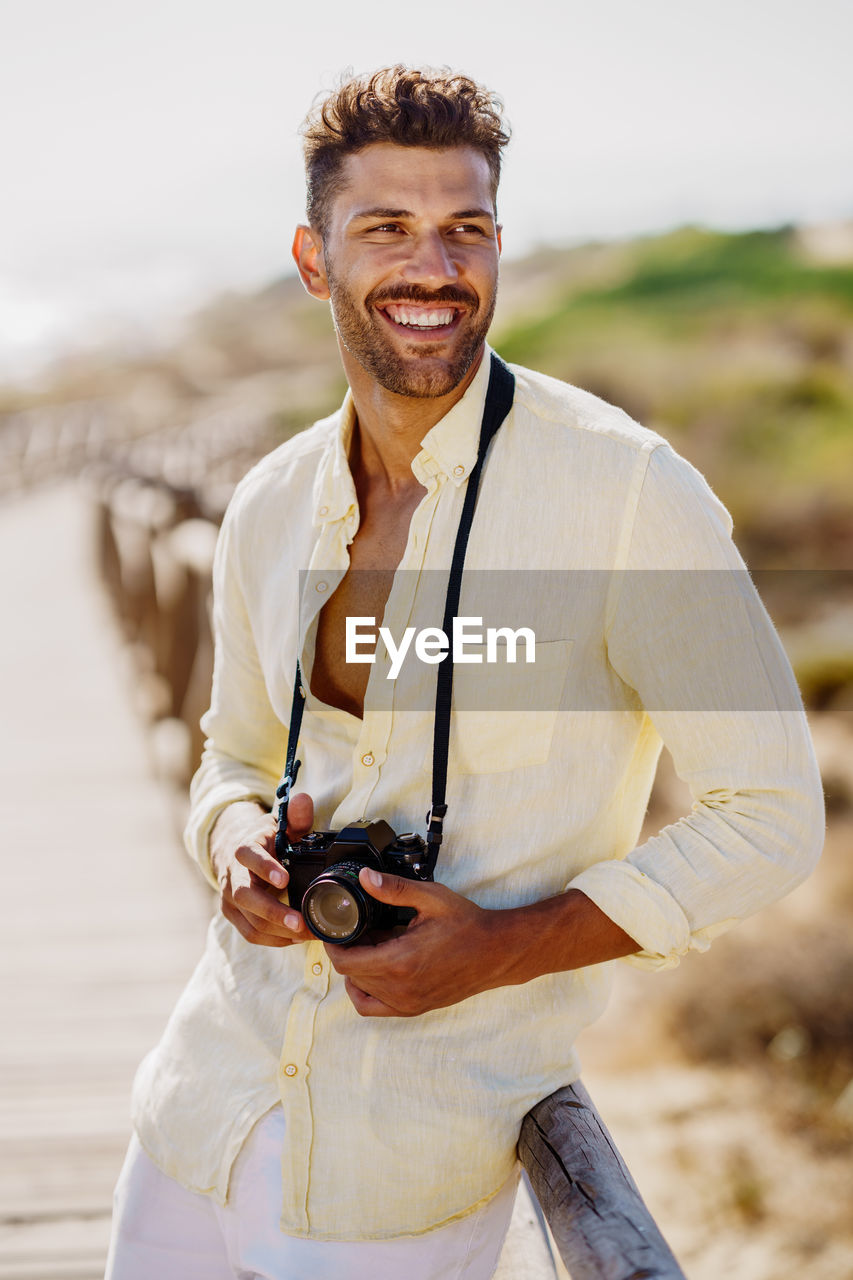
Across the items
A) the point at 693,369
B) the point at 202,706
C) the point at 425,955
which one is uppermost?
the point at 425,955

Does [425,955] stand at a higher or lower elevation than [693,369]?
higher

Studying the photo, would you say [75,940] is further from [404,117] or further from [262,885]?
[404,117]

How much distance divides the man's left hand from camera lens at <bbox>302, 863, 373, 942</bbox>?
0.06 feet

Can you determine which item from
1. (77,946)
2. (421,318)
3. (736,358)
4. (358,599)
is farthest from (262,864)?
(736,358)

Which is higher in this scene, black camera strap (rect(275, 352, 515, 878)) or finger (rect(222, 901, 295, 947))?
black camera strap (rect(275, 352, 515, 878))

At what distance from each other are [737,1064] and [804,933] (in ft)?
2.82

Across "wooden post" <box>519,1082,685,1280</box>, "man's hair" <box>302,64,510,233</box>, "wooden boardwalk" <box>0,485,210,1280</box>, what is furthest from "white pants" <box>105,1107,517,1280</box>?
"man's hair" <box>302,64,510,233</box>

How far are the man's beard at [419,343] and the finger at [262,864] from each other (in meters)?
0.66

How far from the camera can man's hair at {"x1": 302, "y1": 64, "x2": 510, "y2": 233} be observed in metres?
1.65

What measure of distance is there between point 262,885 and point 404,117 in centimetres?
104

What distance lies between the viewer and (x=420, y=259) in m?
1.65

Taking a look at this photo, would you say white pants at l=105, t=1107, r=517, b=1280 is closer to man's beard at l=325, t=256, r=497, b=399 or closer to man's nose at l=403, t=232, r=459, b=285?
man's beard at l=325, t=256, r=497, b=399

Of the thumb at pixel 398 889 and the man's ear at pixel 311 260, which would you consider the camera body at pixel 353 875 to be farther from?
the man's ear at pixel 311 260

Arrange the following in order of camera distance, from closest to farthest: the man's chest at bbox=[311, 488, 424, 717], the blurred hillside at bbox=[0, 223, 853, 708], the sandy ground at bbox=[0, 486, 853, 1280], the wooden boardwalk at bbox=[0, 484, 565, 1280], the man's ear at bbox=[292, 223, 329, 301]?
the man's chest at bbox=[311, 488, 424, 717], the man's ear at bbox=[292, 223, 329, 301], the wooden boardwalk at bbox=[0, 484, 565, 1280], the sandy ground at bbox=[0, 486, 853, 1280], the blurred hillside at bbox=[0, 223, 853, 708]
